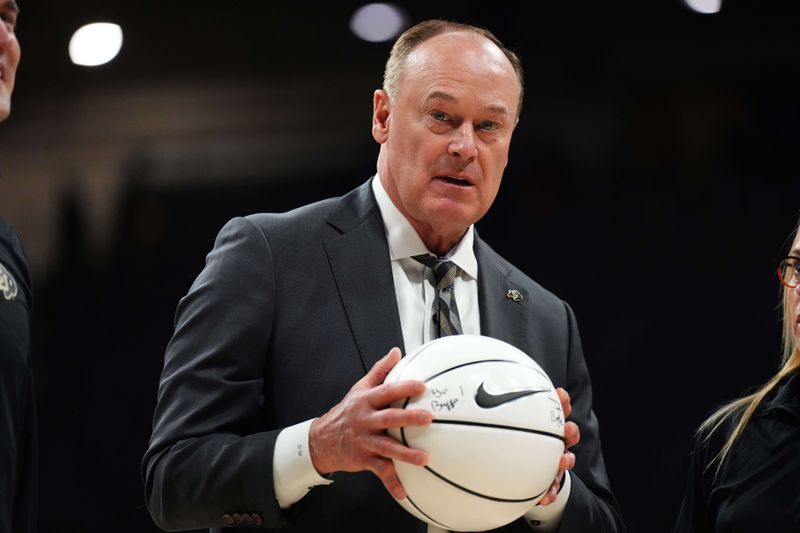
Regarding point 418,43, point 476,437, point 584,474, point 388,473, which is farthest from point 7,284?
point 584,474

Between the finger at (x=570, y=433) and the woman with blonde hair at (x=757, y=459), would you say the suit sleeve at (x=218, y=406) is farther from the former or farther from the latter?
the woman with blonde hair at (x=757, y=459)

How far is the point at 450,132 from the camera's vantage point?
7.34 feet

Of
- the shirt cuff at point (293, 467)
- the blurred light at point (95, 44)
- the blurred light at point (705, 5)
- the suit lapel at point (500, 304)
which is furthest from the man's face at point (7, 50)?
the blurred light at point (705, 5)

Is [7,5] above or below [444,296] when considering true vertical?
above

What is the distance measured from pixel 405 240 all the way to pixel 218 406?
0.53 meters

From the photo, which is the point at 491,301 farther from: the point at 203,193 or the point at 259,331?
the point at 203,193

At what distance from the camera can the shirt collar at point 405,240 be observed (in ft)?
7.45

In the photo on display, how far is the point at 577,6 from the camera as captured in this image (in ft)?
14.5

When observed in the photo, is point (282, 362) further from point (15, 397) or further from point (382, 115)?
point (382, 115)

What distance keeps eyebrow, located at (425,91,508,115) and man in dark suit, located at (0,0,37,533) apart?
81cm

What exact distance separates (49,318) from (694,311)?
8.10 ft

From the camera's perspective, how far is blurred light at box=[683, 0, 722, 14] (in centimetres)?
436

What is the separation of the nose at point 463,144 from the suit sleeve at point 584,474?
487mm

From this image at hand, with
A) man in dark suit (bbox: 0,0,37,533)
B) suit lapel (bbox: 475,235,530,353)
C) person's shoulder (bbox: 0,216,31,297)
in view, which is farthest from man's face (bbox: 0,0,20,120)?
suit lapel (bbox: 475,235,530,353)
